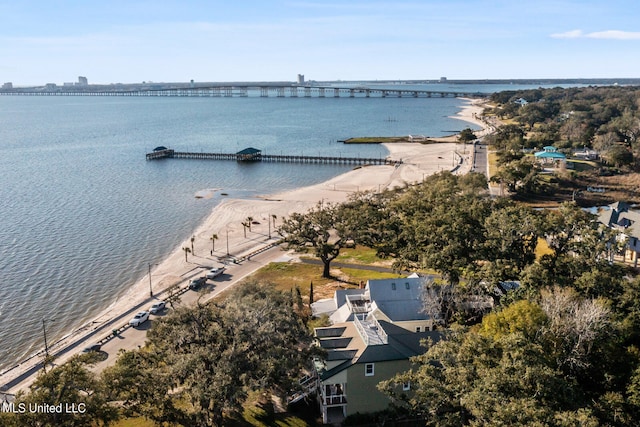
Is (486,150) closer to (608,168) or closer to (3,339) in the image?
(608,168)

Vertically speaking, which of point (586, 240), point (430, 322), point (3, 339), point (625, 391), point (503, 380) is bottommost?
point (3, 339)

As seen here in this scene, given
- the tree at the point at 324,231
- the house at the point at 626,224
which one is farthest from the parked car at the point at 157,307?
the house at the point at 626,224

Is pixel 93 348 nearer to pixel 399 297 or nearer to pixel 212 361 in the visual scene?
pixel 212 361

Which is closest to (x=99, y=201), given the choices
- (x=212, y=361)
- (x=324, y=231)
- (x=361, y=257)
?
(x=361, y=257)

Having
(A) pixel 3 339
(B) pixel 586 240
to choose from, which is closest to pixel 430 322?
(B) pixel 586 240

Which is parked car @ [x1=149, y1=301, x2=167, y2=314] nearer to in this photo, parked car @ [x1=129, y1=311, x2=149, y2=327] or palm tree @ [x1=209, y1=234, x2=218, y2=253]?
parked car @ [x1=129, y1=311, x2=149, y2=327]
